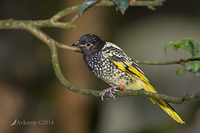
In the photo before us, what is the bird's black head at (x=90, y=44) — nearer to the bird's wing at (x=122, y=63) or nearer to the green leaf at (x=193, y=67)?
the bird's wing at (x=122, y=63)

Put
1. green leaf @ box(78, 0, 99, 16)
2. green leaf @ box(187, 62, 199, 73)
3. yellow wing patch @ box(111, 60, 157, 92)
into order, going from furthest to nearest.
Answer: yellow wing patch @ box(111, 60, 157, 92) < green leaf @ box(78, 0, 99, 16) < green leaf @ box(187, 62, 199, 73)

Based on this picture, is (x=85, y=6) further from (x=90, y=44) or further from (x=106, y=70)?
(x=106, y=70)

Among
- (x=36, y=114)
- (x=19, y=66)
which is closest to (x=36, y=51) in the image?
(x=19, y=66)

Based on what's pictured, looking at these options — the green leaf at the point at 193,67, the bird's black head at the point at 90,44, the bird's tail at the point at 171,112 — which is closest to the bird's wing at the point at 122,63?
the bird's black head at the point at 90,44

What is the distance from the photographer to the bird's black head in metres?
2.79

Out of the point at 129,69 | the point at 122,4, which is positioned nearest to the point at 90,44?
the point at 129,69

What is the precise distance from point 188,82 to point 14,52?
355cm

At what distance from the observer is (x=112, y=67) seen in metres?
3.02

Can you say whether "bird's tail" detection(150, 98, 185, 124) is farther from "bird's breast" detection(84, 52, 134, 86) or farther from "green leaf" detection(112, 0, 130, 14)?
"green leaf" detection(112, 0, 130, 14)

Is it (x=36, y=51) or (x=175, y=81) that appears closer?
(x=36, y=51)

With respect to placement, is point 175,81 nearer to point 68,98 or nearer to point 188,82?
point 188,82

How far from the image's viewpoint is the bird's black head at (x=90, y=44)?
279cm

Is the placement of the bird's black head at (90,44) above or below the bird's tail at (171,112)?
above

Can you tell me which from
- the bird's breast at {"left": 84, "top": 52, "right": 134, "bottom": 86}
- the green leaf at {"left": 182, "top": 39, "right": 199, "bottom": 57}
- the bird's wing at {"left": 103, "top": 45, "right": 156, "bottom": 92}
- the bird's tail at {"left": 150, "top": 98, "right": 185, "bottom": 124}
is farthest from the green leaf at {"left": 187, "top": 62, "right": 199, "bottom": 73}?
the bird's breast at {"left": 84, "top": 52, "right": 134, "bottom": 86}
